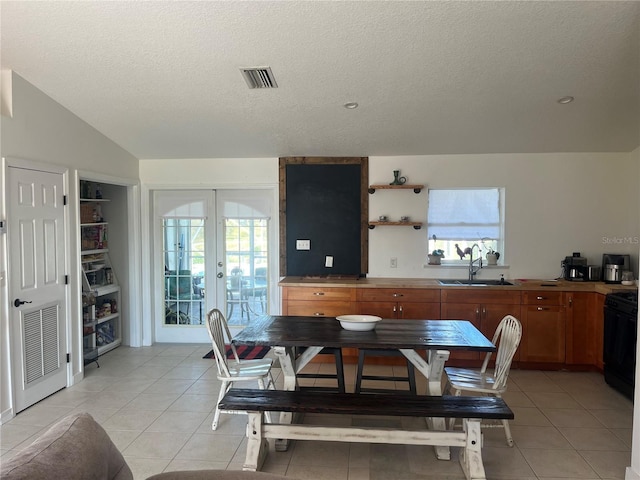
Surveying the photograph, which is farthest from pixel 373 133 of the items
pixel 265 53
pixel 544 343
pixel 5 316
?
pixel 5 316

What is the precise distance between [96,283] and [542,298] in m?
4.99

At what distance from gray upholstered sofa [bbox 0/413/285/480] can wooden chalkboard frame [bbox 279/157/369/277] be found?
370 cm

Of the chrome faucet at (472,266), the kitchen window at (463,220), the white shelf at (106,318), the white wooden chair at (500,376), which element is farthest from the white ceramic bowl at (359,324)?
the white shelf at (106,318)

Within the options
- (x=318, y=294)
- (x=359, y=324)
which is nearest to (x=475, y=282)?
(x=318, y=294)

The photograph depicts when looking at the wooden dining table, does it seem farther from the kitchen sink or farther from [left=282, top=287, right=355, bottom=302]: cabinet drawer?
the kitchen sink

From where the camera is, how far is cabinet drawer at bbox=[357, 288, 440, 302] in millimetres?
4551

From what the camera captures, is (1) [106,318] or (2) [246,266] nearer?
(1) [106,318]

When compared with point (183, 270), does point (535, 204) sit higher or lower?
higher

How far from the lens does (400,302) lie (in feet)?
15.1

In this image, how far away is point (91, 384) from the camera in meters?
4.12

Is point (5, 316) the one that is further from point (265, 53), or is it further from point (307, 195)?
point (307, 195)

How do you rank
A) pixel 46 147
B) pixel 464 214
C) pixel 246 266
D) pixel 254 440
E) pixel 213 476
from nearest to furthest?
1. pixel 213 476
2. pixel 254 440
3. pixel 46 147
4. pixel 464 214
5. pixel 246 266

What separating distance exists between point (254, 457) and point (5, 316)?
2.23 metres

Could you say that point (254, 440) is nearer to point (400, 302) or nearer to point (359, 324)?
point (359, 324)
